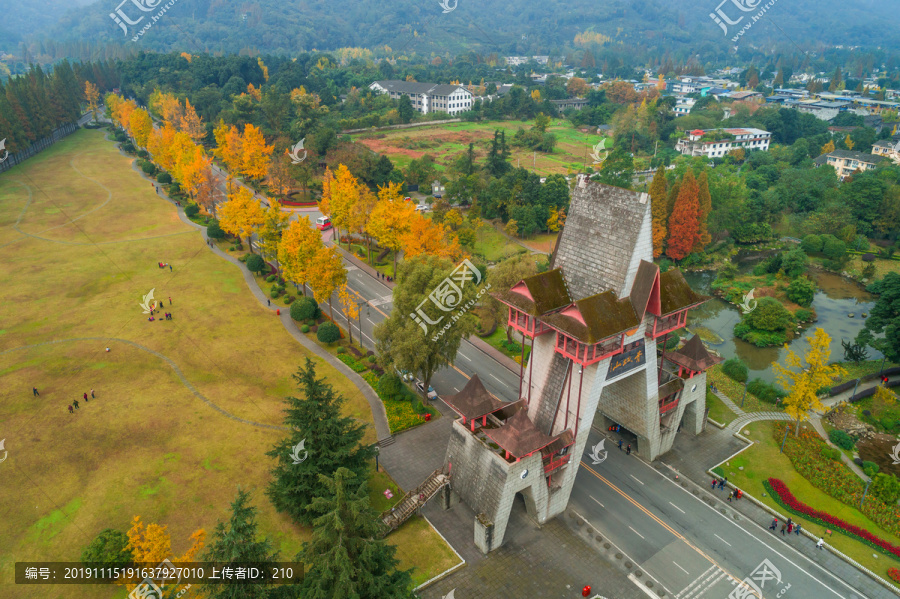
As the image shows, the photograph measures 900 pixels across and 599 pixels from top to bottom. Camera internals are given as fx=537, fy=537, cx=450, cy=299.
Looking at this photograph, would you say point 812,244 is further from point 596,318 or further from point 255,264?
point 255,264

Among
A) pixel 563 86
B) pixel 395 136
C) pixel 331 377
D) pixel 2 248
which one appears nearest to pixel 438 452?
pixel 331 377

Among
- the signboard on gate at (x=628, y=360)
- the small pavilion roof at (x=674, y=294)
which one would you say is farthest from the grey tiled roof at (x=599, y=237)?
the signboard on gate at (x=628, y=360)

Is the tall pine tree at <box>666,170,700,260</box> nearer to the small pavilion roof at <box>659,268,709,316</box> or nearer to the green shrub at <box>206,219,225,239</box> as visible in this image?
the small pavilion roof at <box>659,268,709,316</box>

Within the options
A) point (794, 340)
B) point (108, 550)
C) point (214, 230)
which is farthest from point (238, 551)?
point (794, 340)

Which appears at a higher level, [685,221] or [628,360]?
[628,360]

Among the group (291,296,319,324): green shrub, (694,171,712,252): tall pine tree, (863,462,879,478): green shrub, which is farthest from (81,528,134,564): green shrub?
(694,171,712,252): tall pine tree

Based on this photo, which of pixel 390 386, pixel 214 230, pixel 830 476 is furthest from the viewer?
pixel 214 230

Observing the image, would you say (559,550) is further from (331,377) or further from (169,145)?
(169,145)
